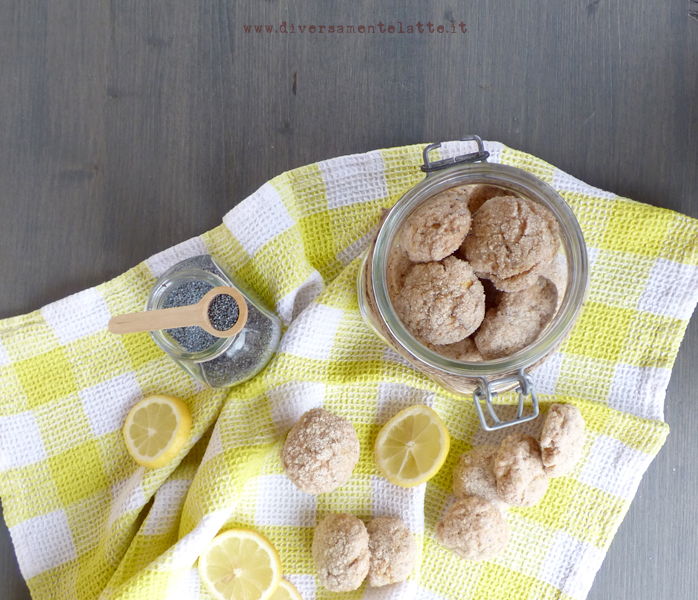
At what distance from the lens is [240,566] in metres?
0.87

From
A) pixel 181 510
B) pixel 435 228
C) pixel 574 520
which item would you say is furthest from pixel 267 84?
pixel 574 520

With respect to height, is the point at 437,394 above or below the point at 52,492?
above

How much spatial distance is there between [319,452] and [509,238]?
39cm

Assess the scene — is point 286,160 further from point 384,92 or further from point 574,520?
point 574,520

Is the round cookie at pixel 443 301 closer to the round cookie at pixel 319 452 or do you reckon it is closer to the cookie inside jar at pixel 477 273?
the cookie inside jar at pixel 477 273

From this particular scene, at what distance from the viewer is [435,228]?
2.01ft

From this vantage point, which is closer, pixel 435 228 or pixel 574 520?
pixel 435 228

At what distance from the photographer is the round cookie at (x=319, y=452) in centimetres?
83

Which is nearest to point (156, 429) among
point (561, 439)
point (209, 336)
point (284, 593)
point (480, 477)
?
point (209, 336)

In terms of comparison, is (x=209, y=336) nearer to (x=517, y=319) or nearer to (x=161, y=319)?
(x=161, y=319)

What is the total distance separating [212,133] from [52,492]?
0.58m

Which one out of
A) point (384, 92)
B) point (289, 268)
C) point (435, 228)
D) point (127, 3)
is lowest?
point (289, 268)

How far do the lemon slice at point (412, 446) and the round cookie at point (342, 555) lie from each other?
0.09 metres

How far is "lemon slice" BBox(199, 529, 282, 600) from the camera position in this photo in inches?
33.7
